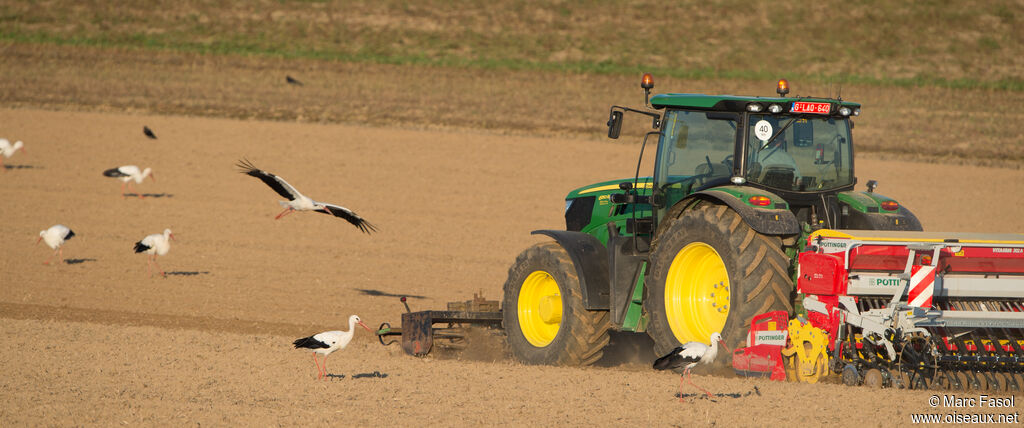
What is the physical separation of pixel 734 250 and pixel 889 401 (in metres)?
1.46

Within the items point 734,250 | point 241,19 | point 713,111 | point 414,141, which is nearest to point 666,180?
point 713,111

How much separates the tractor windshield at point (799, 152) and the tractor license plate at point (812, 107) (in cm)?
15

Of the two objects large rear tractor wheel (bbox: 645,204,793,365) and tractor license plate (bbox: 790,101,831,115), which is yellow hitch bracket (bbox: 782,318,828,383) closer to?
large rear tractor wheel (bbox: 645,204,793,365)

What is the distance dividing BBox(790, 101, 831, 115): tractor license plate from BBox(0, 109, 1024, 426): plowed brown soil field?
7.24ft

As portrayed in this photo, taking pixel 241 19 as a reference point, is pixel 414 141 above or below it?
below

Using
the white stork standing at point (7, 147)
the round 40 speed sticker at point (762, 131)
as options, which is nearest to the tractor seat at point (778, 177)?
the round 40 speed sticker at point (762, 131)

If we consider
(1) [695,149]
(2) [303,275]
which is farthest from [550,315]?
(2) [303,275]

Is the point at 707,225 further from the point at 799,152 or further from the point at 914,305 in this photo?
the point at 914,305

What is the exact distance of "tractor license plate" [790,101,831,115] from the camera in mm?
8602

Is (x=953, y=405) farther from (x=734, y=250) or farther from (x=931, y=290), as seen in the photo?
(x=734, y=250)

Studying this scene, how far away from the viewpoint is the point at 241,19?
4197 centimetres

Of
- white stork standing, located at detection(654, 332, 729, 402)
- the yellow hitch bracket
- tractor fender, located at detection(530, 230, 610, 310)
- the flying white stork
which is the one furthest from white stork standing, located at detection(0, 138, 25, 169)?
the yellow hitch bracket

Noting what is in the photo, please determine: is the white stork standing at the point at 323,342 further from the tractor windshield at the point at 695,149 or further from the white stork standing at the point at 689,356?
the tractor windshield at the point at 695,149

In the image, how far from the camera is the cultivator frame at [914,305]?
24.8 feet
